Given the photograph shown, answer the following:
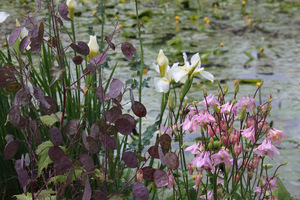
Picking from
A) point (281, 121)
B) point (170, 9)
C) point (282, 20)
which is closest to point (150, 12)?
point (170, 9)

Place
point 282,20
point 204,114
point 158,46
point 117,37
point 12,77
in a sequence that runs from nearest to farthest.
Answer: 1. point 12,77
2. point 204,114
3. point 158,46
4. point 117,37
5. point 282,20

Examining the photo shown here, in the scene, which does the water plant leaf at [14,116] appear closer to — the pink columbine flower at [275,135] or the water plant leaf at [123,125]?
the water plant leaf at [123,125]

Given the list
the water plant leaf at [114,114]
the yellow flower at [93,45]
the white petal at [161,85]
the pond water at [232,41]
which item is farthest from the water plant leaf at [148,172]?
the pond water at [232,41]

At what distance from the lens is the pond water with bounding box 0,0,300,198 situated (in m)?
2.41

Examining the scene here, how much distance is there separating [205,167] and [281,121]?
1346 millimetres

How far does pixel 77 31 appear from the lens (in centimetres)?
421

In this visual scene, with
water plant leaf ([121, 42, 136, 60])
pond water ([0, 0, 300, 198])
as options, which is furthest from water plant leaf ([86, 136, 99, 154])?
pond water ([0, 0, 300, 198])

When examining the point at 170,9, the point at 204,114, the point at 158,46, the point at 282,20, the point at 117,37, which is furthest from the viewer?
the point at 170,9

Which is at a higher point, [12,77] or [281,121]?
[12,77]

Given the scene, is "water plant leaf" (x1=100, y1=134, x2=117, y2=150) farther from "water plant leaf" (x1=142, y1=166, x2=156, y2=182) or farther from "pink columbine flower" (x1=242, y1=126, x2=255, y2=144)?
"pink columbine flower" (x1=242, y1=126, x2=255, y2=144)

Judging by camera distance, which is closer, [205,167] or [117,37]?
[205,167]

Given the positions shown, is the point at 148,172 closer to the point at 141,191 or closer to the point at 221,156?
the point at 141,191

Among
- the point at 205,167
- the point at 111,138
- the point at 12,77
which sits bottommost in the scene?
the point at 205,167

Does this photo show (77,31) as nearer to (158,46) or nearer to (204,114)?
(158,46)
